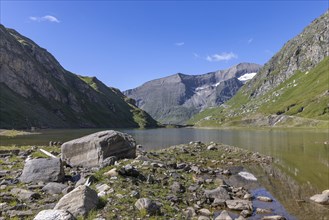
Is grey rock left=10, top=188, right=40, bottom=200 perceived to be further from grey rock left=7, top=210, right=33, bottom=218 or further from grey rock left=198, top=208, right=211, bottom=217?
grey rock left=198, top=208, right=211, bottom=217

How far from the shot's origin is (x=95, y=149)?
95.7ft

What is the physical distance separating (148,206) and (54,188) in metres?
6.33

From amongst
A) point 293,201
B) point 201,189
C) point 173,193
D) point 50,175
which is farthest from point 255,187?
point 50,175

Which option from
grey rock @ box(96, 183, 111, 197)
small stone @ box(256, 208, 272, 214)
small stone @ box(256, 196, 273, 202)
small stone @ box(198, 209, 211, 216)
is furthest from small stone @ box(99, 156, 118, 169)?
small stone @ box(256, 196, 273, 202)

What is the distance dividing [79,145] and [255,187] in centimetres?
1745

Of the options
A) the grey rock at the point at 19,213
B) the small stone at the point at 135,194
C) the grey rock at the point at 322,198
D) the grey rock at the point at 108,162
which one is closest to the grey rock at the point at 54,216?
the grey rock at the point at 19,213

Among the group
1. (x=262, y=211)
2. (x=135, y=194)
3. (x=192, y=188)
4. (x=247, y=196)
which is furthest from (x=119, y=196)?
(x=247, y=196)

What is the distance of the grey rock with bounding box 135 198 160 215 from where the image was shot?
16342mm

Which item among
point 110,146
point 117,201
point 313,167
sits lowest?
point 313,167

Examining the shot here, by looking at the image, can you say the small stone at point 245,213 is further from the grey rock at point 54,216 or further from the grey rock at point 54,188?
the grey rock at point 54,216

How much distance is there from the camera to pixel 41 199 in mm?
17234

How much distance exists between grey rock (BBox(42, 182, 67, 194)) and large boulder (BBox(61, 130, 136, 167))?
8679mm

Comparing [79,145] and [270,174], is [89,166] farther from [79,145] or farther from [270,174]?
[270,174]

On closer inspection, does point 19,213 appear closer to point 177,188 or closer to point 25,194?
point 25,194
